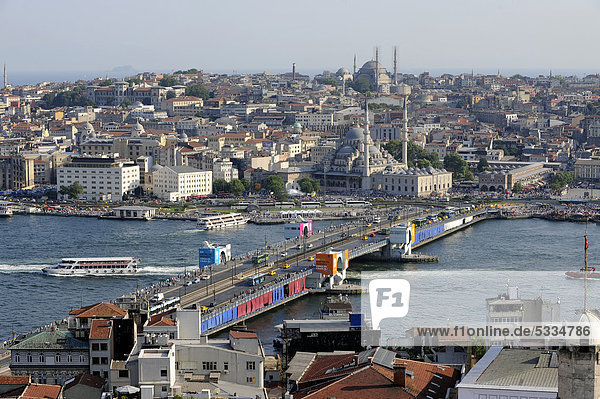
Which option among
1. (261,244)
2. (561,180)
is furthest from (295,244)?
(561,180)

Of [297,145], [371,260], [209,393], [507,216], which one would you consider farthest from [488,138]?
[209,393]

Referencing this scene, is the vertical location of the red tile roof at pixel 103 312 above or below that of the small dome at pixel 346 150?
above

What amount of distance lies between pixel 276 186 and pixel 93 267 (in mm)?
9752

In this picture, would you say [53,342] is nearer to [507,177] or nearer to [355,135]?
[507,177]

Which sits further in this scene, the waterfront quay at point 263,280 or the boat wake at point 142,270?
the boat wake at point 142,270

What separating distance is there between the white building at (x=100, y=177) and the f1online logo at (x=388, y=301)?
15067mm

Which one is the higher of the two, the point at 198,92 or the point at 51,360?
the point at 198,92

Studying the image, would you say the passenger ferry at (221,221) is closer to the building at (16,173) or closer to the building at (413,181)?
the building at (413,181)

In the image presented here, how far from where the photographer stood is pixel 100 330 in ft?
27.2

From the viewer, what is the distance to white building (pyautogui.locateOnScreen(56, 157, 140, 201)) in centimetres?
→ 2469

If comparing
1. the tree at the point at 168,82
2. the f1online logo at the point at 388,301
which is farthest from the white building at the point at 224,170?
the tree at the point at 168,82

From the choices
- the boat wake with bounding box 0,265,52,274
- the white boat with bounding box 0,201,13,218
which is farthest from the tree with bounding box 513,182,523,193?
the boat wake with bounding box 0,265,52,274

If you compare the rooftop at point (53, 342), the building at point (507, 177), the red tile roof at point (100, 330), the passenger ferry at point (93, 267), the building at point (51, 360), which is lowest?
the passenger ferry at point (93, 267)

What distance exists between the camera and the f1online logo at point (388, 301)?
8.79 metres
